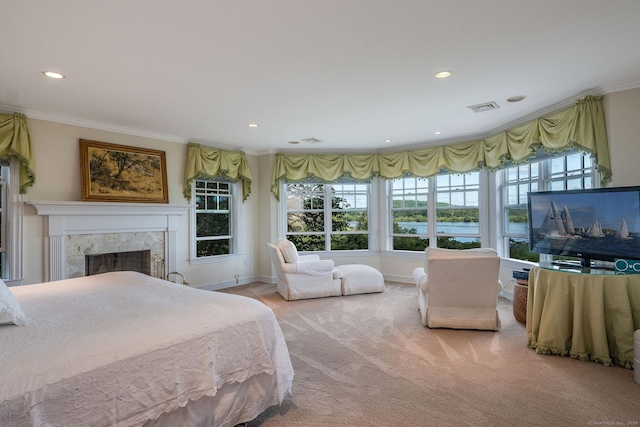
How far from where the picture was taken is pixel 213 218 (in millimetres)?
6074

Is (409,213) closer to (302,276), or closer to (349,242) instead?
(349,242)

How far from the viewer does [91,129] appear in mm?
4539

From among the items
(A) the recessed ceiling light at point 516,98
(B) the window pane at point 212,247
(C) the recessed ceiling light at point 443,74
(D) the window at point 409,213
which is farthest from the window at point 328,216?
(C) the recessed ceiling light at point 443,74

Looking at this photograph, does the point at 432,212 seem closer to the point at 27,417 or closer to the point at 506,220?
the point at 506,220

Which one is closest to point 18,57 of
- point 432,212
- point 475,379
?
point 475,379

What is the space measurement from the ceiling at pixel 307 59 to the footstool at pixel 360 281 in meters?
2.27

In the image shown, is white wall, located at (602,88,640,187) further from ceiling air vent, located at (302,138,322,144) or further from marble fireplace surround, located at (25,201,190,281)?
marble fireplace surround, located at (25,201,190,281)

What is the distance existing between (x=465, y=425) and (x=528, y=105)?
140 inches

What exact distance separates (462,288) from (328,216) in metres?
3.45

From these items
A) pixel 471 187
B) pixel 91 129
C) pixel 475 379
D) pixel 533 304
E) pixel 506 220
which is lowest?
pixel 475 379

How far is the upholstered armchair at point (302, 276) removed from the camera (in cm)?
509

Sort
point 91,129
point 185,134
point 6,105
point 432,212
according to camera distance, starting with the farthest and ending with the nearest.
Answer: point 432,212 → point 185,134 → point 91,129 → point 6,105

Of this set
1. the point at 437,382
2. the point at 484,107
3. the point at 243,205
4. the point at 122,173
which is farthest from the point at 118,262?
the point at 484,107

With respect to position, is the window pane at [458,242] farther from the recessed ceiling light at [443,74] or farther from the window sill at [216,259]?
the window sill at [216,259]
